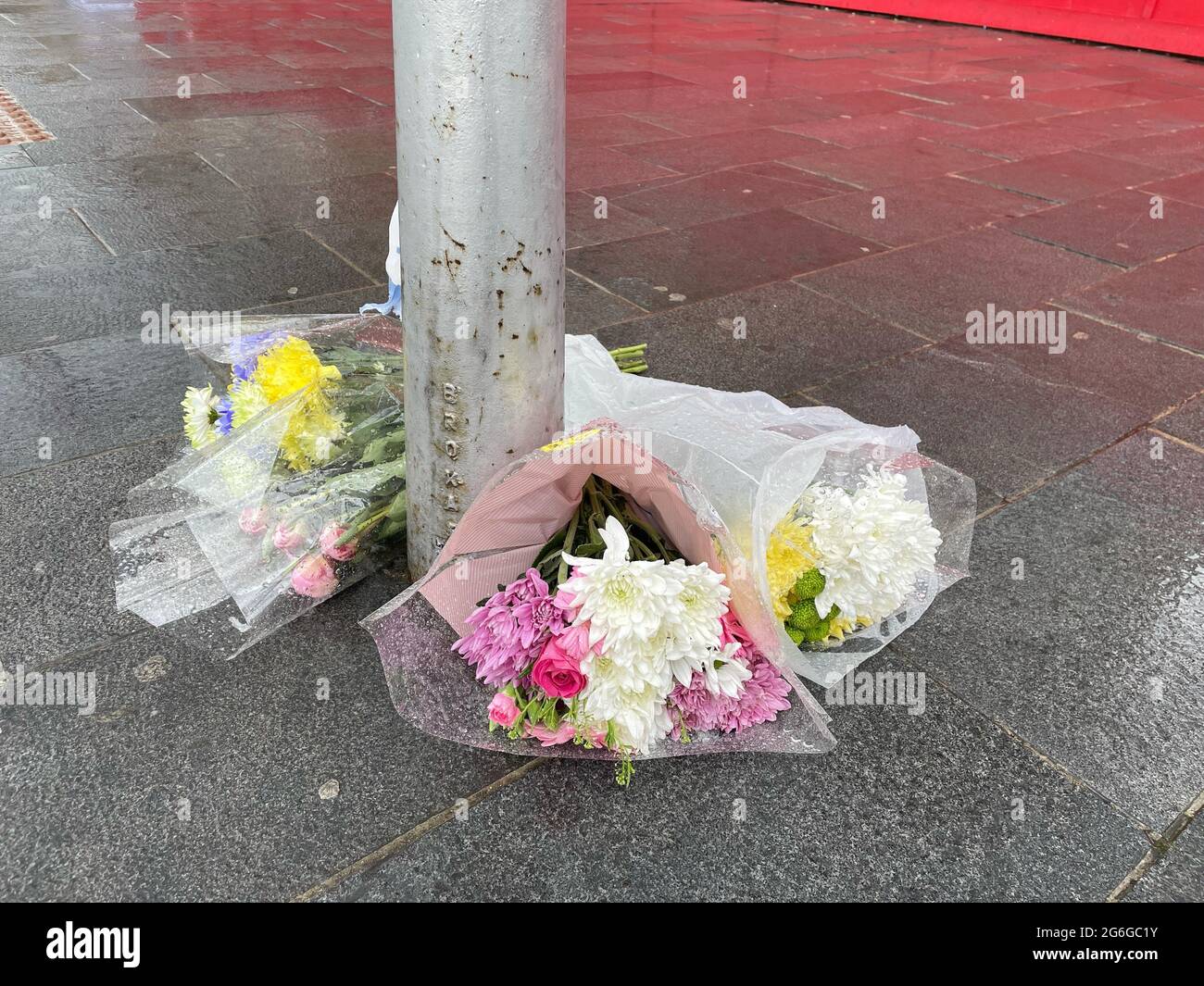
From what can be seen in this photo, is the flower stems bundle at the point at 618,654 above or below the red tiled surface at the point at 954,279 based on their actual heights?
below

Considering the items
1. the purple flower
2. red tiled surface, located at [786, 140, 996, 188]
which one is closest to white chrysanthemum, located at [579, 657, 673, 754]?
the purple flower

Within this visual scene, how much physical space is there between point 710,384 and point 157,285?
2.50 m

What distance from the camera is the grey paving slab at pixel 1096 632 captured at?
214cm

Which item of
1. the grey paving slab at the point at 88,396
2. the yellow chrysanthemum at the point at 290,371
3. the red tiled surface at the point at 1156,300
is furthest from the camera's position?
the red tiled surface at the point at 1156,300

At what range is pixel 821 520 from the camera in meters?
2.17

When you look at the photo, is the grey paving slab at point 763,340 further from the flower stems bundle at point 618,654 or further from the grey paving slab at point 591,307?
the flower stems bundle at point 618,654

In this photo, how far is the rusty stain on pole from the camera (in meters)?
1.80

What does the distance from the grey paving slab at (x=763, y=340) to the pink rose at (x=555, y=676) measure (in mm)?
2008

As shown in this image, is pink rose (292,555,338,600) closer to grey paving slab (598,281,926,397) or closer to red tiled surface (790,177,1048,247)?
grey paving slab (598,281,926,397)

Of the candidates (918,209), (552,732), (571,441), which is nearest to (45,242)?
(571,441)

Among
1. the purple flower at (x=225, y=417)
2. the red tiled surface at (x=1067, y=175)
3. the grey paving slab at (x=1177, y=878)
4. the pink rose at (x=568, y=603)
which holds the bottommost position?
the grey paving slab at (x=1177, y=878)

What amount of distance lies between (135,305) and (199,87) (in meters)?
4.62

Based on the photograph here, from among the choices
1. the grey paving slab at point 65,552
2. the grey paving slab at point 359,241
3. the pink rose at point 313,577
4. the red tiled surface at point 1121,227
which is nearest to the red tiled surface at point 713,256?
the grey paving slab at point 359,241
